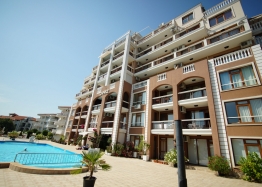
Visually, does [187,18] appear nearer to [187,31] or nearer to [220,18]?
[187,31]

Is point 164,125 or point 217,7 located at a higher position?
point 217,7

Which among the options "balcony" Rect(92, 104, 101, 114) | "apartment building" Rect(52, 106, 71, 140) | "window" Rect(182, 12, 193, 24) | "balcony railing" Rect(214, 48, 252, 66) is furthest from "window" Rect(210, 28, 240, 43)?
"apartment building" Rect(52, 106, 71, 140)

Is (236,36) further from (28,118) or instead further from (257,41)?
(28,118)

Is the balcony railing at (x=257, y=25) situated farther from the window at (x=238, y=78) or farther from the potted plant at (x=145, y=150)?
the potted plant at (x=145, y=150)

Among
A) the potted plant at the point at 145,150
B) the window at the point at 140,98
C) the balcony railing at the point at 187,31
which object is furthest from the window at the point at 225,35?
the potted plant at the point at 145,150

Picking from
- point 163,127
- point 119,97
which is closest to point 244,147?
point 163,127

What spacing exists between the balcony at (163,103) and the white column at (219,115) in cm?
518

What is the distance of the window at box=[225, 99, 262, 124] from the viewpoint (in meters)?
11.0

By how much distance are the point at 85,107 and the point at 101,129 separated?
13.1 metres

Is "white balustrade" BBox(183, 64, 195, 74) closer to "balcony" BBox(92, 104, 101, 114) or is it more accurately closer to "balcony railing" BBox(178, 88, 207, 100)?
"balcony railing" BBox(178, 88, 207, 100)

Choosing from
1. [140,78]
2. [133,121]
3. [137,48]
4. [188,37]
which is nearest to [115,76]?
[140,78]

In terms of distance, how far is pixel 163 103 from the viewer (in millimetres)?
18078

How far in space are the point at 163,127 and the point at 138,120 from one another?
5.03 meters

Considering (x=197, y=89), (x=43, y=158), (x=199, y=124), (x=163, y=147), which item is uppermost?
(x=197, y=89)
